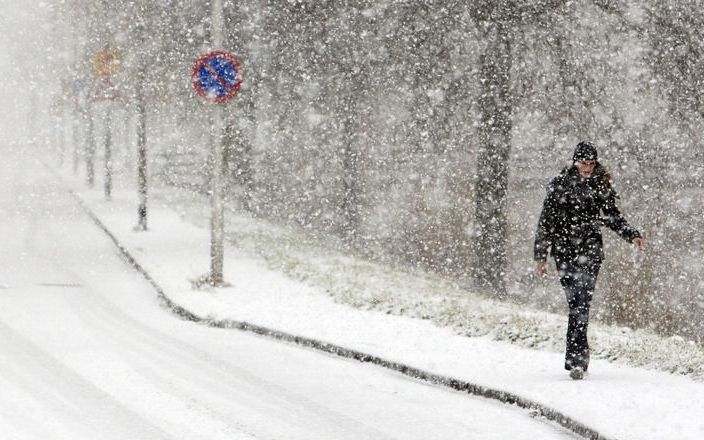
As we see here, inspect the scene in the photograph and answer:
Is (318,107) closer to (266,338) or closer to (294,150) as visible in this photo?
(294,150)

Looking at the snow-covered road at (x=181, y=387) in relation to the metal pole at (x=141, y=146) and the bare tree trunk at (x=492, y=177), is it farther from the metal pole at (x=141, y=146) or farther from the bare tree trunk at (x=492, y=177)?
the metal pole at (x=141, y=146)

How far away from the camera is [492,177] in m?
16.2

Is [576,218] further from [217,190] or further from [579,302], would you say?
[217,190]

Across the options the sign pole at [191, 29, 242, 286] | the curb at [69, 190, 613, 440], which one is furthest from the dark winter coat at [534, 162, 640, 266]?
the sign pole at [191, 29, 242, 286]

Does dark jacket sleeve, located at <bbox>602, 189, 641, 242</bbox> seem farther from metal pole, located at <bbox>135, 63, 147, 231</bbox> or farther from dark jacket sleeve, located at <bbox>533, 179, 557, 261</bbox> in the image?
metal pole, located at <bbox>135, 63, 147, 231</bbox>

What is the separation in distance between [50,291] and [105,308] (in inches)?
56.4

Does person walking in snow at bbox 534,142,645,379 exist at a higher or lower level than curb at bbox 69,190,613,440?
higher

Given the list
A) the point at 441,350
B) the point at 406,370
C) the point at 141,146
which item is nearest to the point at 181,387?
the point at 406,370

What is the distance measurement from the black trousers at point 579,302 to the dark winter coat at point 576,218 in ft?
0.31

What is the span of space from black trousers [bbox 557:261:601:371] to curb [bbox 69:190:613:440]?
86 cm

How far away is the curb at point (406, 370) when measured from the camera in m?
6.60

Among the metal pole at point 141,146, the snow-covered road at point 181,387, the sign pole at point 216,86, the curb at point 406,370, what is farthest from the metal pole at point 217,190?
the metal pole at point 141,146

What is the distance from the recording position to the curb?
21.6 feet

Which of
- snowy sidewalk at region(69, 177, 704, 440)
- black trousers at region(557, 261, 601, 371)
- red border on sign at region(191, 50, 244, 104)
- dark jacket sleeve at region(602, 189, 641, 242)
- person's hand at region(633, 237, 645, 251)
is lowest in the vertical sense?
snowy sidewalk at region(69, 177, 704, 440)
